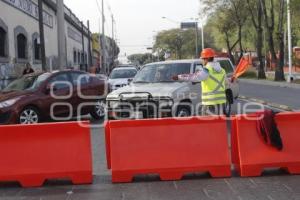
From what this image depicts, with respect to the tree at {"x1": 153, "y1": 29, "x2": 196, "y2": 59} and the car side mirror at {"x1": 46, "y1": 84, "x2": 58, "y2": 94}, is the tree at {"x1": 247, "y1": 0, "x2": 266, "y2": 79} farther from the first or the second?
the tree at {"x1": 153, "y1": 29, "x2": 196, "y2": 59}

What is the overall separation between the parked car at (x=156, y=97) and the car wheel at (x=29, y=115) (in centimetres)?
242

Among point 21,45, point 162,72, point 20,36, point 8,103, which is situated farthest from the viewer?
point 21,45

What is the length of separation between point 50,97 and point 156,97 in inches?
148

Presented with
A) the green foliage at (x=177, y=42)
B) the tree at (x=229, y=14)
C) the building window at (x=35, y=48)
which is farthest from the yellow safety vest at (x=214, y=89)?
the green foliage at (x=177, y=42)

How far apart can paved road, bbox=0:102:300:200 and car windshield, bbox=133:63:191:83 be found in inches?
234

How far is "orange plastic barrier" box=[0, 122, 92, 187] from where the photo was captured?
25.8ft

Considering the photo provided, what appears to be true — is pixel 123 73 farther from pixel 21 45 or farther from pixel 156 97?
pixel 156 97

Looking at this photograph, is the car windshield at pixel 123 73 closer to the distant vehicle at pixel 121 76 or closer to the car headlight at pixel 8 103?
the distant vehicle at pixel 121 76

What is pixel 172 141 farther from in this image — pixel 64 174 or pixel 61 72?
pixel 61 72

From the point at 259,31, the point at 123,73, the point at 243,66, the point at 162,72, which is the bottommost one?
the point at 123,73

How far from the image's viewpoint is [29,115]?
47.2 ft

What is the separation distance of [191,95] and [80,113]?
169 inches

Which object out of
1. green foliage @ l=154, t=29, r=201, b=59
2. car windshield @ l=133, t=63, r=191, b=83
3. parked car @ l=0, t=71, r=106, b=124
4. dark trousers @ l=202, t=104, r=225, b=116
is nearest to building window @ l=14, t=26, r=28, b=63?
parked car @ l=0, t=71, r=106, b=124

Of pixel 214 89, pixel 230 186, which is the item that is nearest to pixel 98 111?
pixel 214 89
